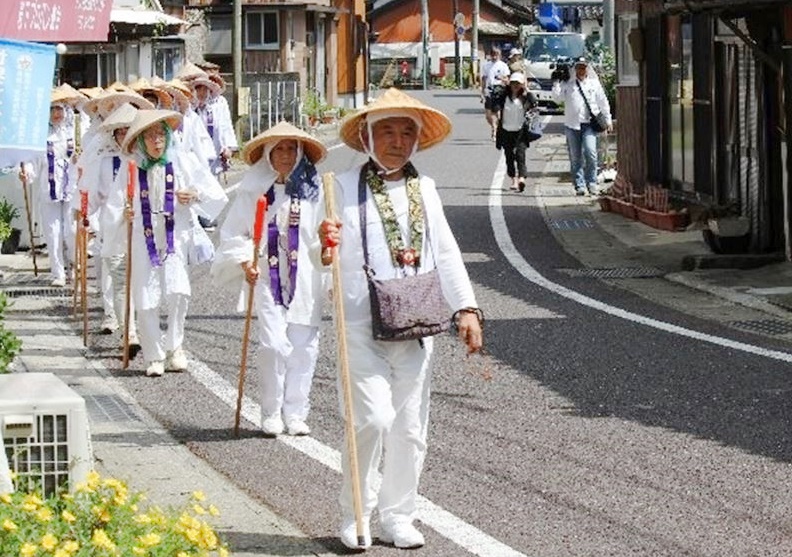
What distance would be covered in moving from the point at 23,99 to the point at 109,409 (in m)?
3.57

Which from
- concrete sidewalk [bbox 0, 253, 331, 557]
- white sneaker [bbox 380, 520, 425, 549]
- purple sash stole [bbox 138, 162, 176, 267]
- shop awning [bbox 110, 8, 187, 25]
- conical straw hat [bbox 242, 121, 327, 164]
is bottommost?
white sneaker [bbox 380, 520, 425, 549]

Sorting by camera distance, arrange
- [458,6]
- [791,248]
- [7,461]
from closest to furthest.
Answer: [7,461]
[791,248]
[458,6]

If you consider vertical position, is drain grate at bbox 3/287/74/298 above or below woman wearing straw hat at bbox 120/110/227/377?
below

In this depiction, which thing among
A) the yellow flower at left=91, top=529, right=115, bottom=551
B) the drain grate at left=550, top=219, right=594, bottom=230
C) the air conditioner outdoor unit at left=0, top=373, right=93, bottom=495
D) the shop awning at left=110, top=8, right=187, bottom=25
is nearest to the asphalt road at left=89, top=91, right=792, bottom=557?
the air conditioner outdoor unit at left=0, top=373, right=93, bottom=495

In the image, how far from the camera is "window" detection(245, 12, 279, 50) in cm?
5569

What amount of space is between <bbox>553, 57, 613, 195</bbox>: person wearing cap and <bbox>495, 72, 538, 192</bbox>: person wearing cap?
67 centimetres

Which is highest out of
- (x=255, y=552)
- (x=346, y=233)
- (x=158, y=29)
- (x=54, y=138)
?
(x=158, y=29)

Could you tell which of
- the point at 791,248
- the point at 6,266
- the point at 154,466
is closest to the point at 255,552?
the point at 154,466

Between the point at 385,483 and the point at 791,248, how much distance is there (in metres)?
11.1

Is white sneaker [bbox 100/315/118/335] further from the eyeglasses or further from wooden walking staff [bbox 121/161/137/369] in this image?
the eyeglasses

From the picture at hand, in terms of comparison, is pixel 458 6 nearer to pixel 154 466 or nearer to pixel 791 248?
pixel 791 248

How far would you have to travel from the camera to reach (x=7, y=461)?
25.2ft

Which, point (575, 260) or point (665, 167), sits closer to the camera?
point (575, 260)

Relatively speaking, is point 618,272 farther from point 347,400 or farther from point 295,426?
point 347,400
